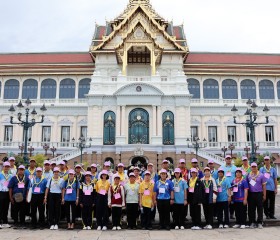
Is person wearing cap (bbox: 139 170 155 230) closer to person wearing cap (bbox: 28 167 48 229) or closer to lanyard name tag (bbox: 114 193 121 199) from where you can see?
lanyard name tag (bbox: 114 193 121 199)

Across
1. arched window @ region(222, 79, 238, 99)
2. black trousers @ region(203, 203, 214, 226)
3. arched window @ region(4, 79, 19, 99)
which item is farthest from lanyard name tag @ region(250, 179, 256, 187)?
arched window @ region(4, 79, 19, 99)

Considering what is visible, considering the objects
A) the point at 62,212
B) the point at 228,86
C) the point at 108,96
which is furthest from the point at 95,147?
the point at 62,212

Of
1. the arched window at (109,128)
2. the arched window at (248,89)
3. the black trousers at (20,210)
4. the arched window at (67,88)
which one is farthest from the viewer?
the arched window at (248,89)

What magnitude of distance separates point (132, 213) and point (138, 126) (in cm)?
2226

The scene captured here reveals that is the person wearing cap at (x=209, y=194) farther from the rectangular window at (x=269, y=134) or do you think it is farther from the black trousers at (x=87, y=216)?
the rectangular window at (x=269, y=134)

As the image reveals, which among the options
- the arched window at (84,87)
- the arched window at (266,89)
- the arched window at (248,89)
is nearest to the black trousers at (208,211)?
the arched window at (84,87)

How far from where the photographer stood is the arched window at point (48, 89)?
122ft

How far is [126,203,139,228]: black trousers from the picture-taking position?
8.84 m

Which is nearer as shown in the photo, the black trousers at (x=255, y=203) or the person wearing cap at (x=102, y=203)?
the person wearing cap at (x=102, y=203)

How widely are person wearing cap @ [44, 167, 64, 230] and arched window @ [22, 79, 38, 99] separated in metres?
30.1

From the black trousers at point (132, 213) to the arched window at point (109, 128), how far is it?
877 inches

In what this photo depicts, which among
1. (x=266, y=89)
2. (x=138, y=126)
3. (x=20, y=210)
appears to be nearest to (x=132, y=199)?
(x=20, y=210)

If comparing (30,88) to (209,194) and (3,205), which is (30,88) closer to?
(3,205)

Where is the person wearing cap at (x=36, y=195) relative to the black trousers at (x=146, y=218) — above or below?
above
